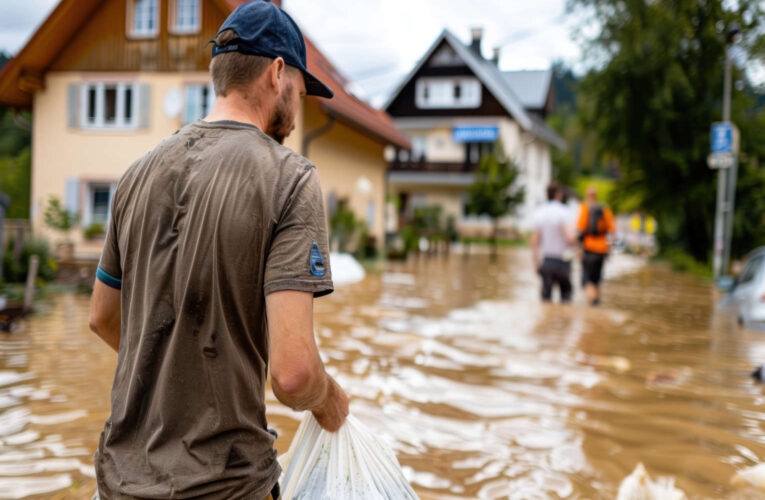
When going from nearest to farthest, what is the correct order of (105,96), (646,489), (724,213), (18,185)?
1. (646,489)
2. (105,96)
3. (18,185)
4. (724,213)

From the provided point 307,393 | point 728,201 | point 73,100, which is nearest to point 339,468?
point 307,393

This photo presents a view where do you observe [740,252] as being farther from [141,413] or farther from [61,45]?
[141,413]

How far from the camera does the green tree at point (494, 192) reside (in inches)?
1164

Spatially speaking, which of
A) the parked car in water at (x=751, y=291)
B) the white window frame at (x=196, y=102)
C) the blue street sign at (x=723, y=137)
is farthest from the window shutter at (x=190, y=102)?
the blue street sign at (x=723, y=137)

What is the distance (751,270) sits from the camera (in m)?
9.85

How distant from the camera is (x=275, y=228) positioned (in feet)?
5.43

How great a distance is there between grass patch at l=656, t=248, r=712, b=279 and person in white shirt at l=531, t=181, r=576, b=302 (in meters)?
12.9

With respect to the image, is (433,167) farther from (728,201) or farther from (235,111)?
(235,111)

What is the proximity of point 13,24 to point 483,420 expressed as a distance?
7817 millimetres

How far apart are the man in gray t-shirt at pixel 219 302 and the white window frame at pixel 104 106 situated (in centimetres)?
1761

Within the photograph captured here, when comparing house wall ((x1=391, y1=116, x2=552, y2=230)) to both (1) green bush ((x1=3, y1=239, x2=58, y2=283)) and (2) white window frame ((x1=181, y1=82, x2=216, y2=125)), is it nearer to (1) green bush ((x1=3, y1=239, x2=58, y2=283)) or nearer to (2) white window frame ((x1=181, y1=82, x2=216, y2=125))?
(2) white window frame ((x1=181, y1=82, x2=216, y2=125))

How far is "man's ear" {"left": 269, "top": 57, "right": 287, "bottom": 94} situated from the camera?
70.2 inches

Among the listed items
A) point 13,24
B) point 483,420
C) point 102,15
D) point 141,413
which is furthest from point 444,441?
point 102,15

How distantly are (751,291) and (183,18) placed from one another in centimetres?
1424
